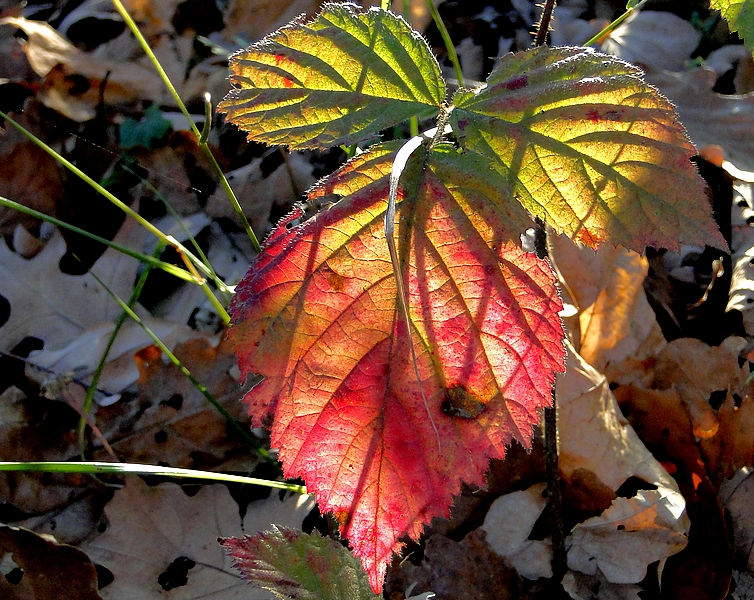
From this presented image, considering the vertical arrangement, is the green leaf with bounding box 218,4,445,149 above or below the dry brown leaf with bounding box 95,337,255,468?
above

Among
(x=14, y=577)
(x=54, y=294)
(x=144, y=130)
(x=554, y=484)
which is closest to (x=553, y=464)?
(x=554, y=484)

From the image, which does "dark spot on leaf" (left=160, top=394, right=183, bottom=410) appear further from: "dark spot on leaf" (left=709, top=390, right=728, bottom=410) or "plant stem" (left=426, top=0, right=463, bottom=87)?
"dark spot on leaf" (left=709, top=390, right=728, bottom=410)

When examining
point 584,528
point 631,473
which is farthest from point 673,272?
point 584,528

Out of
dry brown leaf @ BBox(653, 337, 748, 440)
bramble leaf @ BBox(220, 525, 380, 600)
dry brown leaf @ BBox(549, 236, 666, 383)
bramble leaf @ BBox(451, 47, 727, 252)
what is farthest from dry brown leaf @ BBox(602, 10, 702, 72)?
bramble leaf @ BBox(220, 525, 380, 600)

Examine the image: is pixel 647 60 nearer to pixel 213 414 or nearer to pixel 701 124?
pixel 701 124

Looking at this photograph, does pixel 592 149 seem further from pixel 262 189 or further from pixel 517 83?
pixel 262 189

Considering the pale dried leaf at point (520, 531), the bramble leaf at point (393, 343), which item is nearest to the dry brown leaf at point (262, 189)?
the pale dried leaf at point (520, 531)
